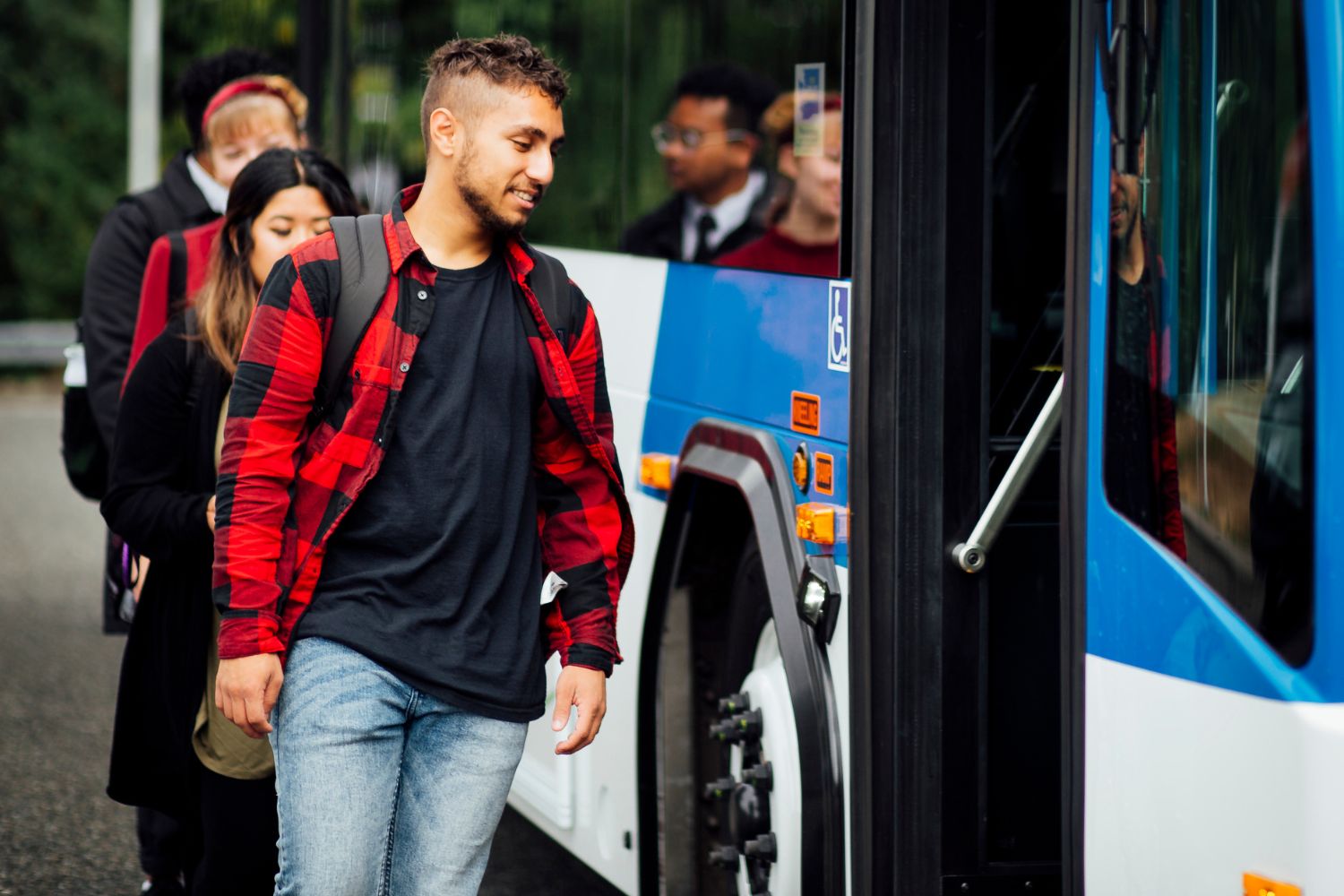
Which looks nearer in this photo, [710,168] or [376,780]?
[376,780]

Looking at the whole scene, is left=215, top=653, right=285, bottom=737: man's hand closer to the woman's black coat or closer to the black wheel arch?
the woman's black coat

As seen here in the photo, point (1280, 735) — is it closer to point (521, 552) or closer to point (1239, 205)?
point (1239, 205)

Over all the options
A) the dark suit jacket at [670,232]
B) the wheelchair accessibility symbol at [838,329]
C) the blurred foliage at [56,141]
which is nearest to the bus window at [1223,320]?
the wheelchair accessibility symbol at [838,329]

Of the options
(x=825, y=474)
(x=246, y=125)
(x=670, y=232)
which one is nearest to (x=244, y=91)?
(x=246, y=125)

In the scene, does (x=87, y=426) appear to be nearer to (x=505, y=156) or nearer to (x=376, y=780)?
(x=376, y=780)

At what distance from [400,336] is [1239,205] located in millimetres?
1225

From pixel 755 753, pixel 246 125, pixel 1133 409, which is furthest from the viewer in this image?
pixel 246 125

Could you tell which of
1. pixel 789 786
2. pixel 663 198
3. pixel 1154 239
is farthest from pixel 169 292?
pixel 1154 239

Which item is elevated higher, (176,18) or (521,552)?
(176,18)

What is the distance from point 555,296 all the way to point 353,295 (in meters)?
0.33

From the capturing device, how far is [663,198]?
4445mm

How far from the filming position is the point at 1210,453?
2.65 meters

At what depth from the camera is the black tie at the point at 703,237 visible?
4.19 m

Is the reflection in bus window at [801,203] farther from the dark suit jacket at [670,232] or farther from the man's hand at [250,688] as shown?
the man's hand at [250,688]
